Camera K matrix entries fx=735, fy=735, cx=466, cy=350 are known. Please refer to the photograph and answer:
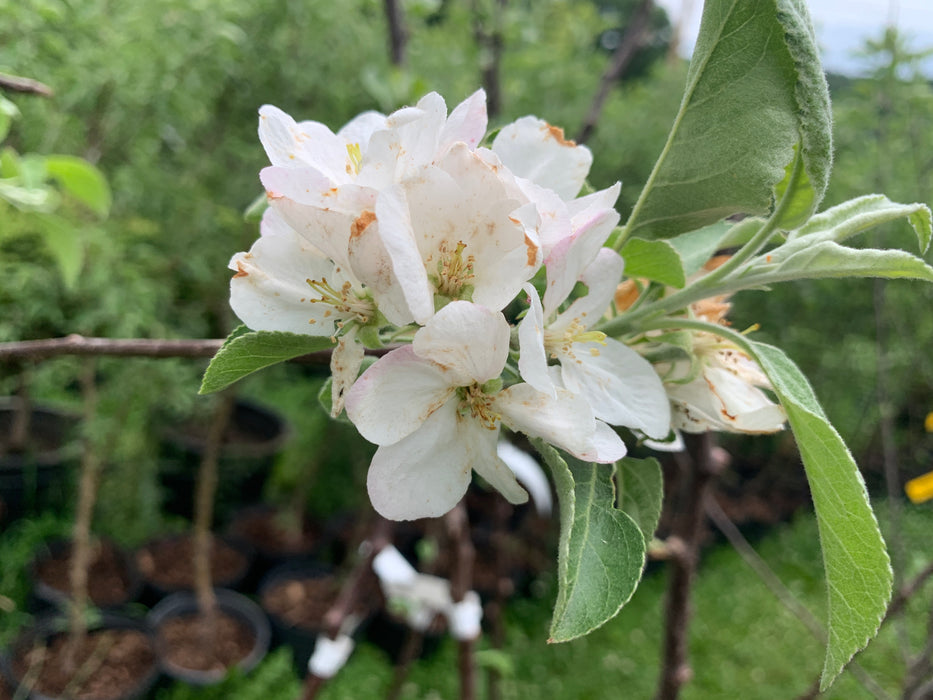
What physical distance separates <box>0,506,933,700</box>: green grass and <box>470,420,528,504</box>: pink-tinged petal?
1577 mm

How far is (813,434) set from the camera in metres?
0.37

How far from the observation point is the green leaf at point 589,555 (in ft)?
1.06

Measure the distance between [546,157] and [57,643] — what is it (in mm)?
1940

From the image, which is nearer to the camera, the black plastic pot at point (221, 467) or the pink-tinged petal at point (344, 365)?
the pink-tinged petal at point (344, 365)

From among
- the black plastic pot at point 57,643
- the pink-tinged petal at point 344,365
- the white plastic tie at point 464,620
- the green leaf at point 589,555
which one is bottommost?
the black plastic pot at point 57,643

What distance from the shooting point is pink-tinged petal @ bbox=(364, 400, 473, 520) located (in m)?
0.37

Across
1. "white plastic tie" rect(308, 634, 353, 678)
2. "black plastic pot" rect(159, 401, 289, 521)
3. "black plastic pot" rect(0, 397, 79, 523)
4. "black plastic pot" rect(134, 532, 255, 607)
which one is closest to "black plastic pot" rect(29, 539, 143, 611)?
"black plastic pot" rect(134, 532, 255, 607)

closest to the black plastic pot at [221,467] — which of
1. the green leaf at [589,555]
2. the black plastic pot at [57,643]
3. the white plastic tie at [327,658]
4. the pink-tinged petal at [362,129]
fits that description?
the black plastic pot at [57,643]

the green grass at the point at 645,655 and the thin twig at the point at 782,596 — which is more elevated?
the thin twig at the point at 782,596

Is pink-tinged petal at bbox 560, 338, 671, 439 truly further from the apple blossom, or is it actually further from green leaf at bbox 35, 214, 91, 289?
green leaf at bbox 35, 214, 91, 289

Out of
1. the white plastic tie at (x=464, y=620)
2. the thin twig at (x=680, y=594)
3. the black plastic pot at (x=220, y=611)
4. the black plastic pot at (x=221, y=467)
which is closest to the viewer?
the thin twig at (x=680, y=594)

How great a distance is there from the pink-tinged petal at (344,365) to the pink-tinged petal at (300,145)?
95mm

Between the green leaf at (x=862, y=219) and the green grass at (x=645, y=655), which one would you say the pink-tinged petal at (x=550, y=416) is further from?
the green grass at (x=645, y=655)

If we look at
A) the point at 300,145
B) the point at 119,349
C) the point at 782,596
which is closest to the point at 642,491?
the point at 300,145
